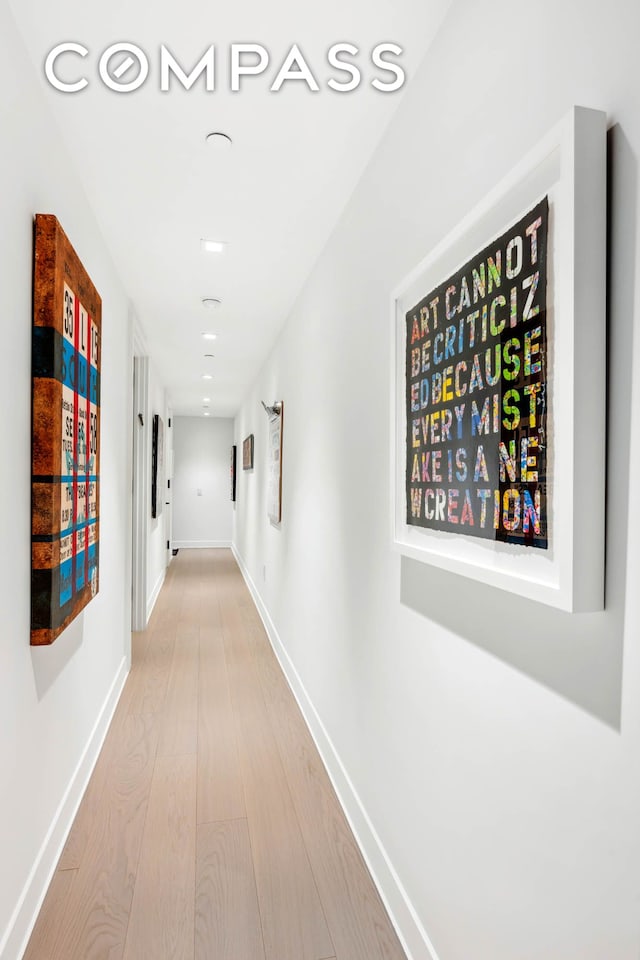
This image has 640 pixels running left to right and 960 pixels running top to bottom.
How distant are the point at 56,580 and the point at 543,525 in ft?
4.52

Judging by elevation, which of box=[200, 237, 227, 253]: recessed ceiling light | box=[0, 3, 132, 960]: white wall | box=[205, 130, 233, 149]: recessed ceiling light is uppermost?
box=[205, 130, 233, 149]: recessed ceiling light

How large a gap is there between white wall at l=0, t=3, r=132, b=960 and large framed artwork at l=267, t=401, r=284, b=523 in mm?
1972

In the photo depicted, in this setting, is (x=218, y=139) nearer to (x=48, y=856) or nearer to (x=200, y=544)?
(x=48, y=856)

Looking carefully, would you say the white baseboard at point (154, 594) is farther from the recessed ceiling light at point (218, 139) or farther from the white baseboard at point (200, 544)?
the recessed ceiling light at point (218, 139)

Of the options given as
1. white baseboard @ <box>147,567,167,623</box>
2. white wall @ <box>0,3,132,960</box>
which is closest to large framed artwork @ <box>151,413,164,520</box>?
white baseboard @ <box>147,567,167,623</box>

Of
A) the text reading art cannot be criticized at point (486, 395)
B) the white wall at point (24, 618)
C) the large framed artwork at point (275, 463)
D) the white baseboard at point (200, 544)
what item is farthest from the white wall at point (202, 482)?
the text reading art cannot be criticized at point (486, 395)

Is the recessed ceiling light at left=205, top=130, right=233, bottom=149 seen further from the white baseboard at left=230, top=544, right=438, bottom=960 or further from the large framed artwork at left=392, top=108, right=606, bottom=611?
the white baseboard at left=230, top=544, right=438, bottom=960

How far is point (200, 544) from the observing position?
34.0 ft

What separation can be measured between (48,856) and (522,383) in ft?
6.38

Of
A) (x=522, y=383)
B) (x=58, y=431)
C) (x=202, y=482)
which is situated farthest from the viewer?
(x=202, y=482)

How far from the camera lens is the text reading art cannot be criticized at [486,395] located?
94 centimetres

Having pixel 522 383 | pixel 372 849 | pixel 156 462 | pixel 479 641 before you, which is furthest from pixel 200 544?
pixel 522 383

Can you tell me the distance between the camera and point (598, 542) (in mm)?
825

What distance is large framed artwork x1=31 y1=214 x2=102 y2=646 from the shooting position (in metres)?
1.59
